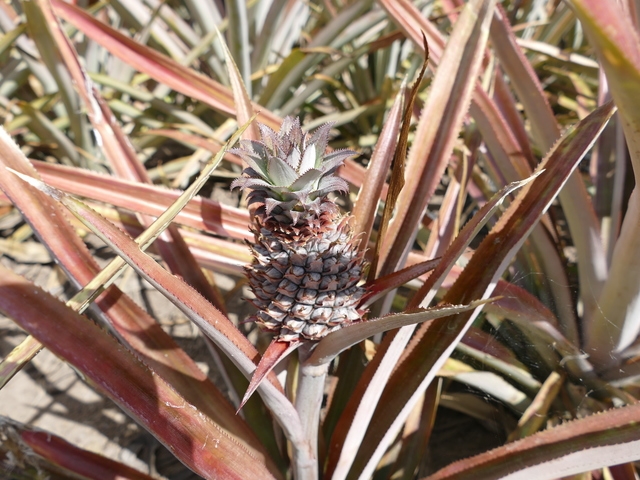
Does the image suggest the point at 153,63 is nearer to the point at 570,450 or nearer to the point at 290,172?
the point at 290,172

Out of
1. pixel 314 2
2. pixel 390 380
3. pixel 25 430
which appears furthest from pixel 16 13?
pixel 390 380

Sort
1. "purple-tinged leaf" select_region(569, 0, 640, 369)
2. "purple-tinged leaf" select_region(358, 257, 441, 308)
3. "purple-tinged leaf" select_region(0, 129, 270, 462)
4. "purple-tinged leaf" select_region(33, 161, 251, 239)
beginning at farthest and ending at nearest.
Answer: "purple-tinged leaf" select_region(33, 161, 251, 239) → "purple-tinged leaf" select_region(0, 129, 270, 462) → "purple-tinged leaf" select_region(358, 257, 441, 308) → "purple-tinged leaf" select_region(569, 0, 640, 369)

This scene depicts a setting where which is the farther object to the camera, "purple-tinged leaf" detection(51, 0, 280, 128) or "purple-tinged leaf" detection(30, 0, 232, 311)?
"purple-tinged leaf" detection(51, 0, 280, 128)

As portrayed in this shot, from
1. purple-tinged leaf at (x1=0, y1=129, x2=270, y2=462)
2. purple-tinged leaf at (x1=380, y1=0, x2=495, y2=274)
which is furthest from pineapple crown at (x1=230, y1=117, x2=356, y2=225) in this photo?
purple-tinged leaf at (x1=0, y1=129, x2=270, y2=462)

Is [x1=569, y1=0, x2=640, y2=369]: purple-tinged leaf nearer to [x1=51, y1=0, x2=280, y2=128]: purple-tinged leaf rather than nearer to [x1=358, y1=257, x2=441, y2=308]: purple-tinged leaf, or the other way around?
[x1=358, y1=257, x2=441, y2=308]: purple-tinged leaf

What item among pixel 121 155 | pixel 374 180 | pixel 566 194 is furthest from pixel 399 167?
pixel 121 155

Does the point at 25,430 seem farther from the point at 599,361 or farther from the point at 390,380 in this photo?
the point at 599,361

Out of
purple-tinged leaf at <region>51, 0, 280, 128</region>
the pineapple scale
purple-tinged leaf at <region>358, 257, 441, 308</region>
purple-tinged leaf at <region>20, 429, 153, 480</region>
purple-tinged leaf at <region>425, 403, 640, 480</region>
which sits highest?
purple-tinged leaf at <region>51, 0, 280, 128</region>

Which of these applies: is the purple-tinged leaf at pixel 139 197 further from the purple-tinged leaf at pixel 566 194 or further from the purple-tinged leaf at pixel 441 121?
the purple-tinged leaf at pixel 566 194

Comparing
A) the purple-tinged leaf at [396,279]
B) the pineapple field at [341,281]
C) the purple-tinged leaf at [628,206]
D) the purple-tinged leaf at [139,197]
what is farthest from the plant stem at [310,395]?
the purple-tinged leaf at [628,206]
